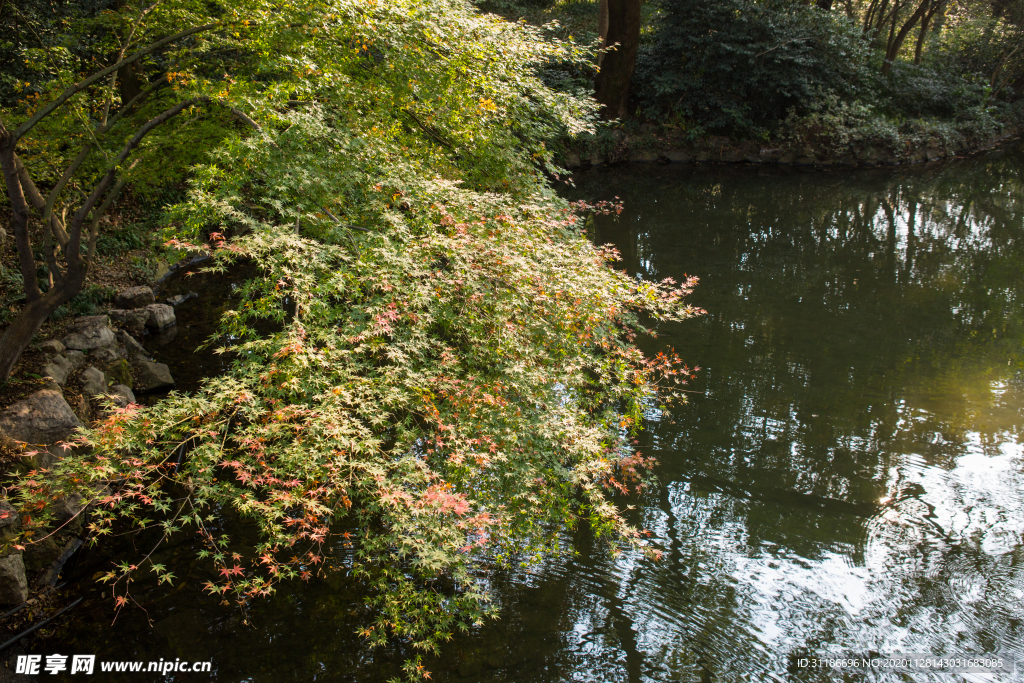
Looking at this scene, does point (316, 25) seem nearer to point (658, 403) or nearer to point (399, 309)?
point (399, 309)

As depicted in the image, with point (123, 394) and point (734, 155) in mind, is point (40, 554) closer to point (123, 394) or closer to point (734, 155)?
Answer: point (123, 394)

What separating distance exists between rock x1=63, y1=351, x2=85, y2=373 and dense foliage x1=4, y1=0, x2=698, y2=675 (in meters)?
1.76

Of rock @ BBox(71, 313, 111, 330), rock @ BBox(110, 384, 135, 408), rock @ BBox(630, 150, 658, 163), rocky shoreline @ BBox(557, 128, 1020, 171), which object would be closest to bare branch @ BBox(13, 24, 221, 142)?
rock @ BBox(71, 313, 111, 330)

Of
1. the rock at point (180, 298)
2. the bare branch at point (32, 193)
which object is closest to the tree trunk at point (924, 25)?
the rock at point (180, 298)

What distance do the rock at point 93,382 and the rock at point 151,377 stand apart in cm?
43

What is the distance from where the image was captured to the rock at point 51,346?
593 cm

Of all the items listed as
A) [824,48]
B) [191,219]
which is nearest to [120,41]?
[191,219]

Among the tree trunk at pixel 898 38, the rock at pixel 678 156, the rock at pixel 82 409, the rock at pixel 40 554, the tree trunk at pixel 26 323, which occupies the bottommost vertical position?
the rock at pixel 40 554

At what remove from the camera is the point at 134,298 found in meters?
7.91

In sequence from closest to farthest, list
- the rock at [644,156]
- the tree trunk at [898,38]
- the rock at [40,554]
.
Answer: the rock at [40,554]
the rock at [644,156]
the tree trunk at [898,38]

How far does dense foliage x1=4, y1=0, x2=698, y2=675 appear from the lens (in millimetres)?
3230

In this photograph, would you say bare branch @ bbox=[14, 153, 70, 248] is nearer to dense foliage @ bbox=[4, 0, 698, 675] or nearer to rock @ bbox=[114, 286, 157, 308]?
dense foliage @ bbox=[4, 0, 698, 675]

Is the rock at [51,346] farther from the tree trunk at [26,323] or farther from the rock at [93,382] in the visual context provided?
the tree trunk at [26,323]

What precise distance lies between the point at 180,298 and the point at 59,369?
313 centimetres
